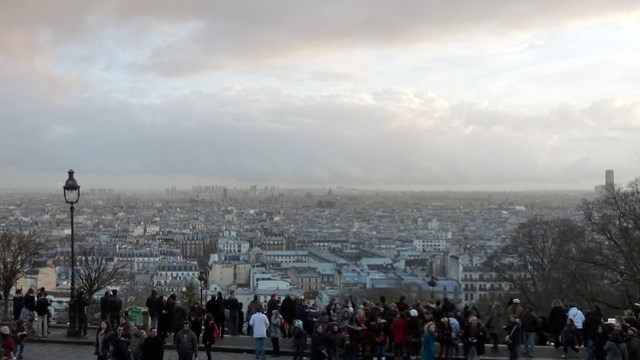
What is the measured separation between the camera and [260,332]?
47.0 ft

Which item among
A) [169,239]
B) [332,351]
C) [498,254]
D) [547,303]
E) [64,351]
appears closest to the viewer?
[332,351]

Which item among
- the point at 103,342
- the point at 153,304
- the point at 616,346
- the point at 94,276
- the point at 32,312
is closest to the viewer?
the point at 616,346

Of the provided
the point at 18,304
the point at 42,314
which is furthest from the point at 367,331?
the point at 18,304

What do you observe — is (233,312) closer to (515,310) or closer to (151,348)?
(151,348)

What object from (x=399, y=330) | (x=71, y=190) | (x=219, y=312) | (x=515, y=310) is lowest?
(x=219, y=312)

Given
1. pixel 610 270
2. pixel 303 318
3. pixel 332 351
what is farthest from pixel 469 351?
pixel 610 270

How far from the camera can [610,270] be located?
2953 cm

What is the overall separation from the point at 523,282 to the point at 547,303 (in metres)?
5.39

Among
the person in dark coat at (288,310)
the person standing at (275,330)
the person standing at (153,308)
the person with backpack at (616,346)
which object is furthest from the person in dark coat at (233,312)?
the person with backpack at (616,346)

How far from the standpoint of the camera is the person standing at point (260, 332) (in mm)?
14344

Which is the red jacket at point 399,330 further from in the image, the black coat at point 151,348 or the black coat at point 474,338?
the black coat at point 151,348

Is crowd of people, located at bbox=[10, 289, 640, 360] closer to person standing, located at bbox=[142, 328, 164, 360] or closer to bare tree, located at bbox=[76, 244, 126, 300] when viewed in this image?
person standing, located at bbox=[142, 328, 164, 360]

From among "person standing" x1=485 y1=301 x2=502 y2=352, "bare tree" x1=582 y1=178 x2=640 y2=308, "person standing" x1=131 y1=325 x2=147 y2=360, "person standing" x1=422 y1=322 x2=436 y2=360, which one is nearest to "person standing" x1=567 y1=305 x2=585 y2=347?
"person standing" x1=485 y1=301 x2=502 y2=352

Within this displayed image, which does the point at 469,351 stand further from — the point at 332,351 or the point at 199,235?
the point at 199,235
